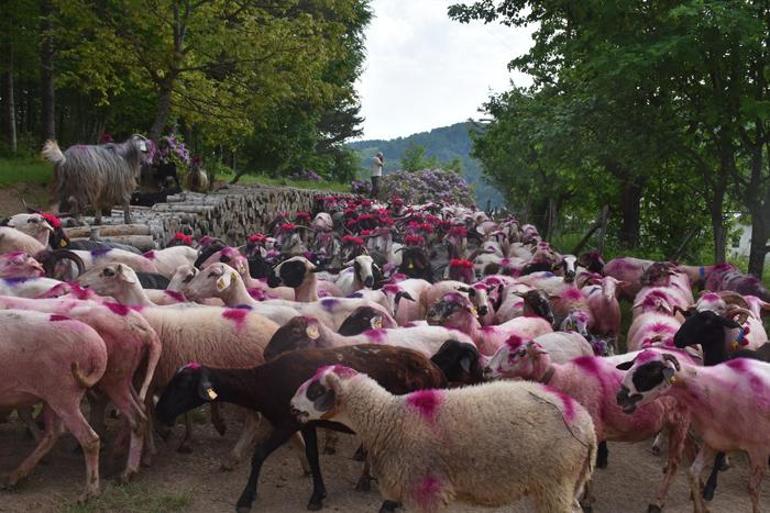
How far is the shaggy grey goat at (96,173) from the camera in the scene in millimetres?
11398

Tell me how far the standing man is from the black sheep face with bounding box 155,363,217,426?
2444 cm

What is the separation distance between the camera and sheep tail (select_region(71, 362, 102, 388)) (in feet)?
16.5

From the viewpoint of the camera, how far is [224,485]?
559cm

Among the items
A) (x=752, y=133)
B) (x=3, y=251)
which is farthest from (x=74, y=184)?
(x=752, y=133)

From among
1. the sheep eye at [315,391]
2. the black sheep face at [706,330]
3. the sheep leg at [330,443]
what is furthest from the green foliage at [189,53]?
the sheep eye at [315,391]

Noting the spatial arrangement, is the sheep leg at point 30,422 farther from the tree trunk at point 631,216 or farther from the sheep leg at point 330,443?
the tree trunk at point 631,216

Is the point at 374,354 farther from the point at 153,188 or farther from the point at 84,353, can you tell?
the point at 153,188

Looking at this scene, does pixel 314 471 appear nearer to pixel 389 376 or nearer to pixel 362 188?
pixel 389 376

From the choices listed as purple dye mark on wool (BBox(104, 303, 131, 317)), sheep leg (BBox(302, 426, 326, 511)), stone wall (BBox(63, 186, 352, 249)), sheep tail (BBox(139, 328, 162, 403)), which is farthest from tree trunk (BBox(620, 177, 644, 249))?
purple dye mark on wool (BBox(104, 303, 131, 317))

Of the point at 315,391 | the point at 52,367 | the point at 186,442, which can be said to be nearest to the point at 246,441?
the point at 186,442

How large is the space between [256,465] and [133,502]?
2.87 ft

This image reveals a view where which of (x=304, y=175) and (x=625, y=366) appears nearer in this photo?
(x=625, y=366)

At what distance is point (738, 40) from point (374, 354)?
7.71 metres

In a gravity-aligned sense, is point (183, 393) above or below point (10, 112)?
below
